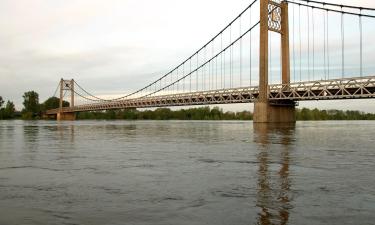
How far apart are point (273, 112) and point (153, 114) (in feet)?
300

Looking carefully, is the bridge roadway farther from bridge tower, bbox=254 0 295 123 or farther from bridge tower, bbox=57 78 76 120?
bridge tower, bbox=57 78 76 120

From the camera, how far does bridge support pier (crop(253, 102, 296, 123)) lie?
187ft

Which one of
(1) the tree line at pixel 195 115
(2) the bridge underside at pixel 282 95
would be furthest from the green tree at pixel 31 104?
(2) the bridge underside at pixel 282 95

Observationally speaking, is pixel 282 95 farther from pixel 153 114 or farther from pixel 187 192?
pixel 153 114

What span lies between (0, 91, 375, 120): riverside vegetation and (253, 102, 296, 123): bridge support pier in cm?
7830

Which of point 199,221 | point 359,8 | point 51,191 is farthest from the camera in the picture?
point 359,8

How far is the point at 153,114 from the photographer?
482 feet

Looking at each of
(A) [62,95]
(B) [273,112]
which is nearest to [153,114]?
(A) [62,95]

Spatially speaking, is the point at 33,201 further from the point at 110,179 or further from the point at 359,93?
the point at 359,93

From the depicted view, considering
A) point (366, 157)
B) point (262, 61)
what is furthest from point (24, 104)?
point (366, 157)

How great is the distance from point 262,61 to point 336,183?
50.4m

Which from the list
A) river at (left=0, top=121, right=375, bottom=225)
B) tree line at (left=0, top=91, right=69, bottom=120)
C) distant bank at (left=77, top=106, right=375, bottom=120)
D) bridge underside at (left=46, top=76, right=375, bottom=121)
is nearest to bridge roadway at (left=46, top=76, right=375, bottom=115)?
bridge underside at (left=46, top=76, right=375, bottom=121)

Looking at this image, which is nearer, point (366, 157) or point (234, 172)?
point (234, 172)

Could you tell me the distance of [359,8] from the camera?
48781 mm
